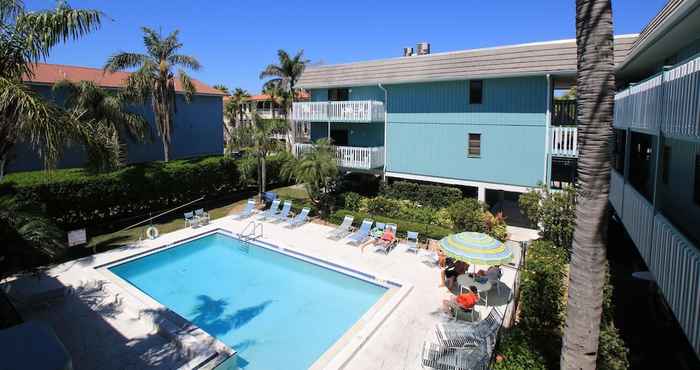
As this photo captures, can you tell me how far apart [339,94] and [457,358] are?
19.0 meters

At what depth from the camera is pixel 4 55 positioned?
8055mm

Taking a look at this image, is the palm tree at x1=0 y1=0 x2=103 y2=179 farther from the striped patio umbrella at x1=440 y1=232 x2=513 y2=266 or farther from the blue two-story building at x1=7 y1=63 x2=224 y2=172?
the blue two-story building at x1=7 y1=63 x2=224 y2=172

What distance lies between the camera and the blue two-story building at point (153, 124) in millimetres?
23141

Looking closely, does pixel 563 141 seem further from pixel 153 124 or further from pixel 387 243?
pixel 153 124

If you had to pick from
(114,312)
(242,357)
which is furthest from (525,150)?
(114,312)

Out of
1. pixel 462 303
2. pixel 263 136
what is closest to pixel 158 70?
pixel 263 136

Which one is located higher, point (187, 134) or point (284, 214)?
point (187, 134)

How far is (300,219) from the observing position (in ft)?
66.2

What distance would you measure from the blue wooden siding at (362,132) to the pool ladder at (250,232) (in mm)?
8348

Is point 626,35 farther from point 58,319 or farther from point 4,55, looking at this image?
point 58,319

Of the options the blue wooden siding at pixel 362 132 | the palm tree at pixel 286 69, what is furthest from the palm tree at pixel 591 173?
the palm tree at pixel 286 69

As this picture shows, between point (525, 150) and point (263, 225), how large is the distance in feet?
44.4

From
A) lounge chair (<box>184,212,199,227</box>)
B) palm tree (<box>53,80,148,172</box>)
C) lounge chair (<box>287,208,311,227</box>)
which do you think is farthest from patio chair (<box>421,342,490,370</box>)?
palm tree (<box>53,80,148,172</box>)

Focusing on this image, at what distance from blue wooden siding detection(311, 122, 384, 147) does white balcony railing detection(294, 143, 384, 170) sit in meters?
1.25
